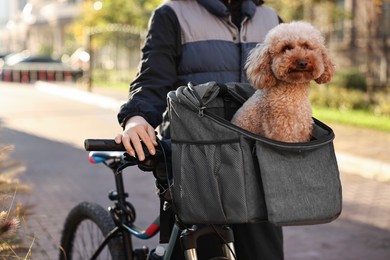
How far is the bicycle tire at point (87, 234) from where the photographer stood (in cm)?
314

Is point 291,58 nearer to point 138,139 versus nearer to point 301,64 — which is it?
point 301,64

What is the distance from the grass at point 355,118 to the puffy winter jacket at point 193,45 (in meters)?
10.9

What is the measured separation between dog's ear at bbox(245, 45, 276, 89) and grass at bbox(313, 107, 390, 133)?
11.5m

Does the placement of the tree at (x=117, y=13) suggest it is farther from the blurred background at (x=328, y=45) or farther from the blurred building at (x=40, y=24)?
the blurred building at (x=40, y=24)

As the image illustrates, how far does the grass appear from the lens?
13.9m

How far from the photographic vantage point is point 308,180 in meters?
2.04

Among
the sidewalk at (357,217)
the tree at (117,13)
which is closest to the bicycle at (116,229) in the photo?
the sidewalk at (357,217)

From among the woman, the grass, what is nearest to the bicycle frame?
the woman

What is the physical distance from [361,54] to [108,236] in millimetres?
21091

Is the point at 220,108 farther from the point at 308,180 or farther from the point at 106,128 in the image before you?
the point at 106,128

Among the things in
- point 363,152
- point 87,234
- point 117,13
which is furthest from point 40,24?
point 87,234

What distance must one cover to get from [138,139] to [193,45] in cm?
67

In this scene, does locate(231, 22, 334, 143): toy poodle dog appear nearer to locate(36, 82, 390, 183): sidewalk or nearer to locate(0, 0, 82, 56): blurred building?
locate(36, 82, 390, 183): sidewalk

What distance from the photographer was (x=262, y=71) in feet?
7.50
